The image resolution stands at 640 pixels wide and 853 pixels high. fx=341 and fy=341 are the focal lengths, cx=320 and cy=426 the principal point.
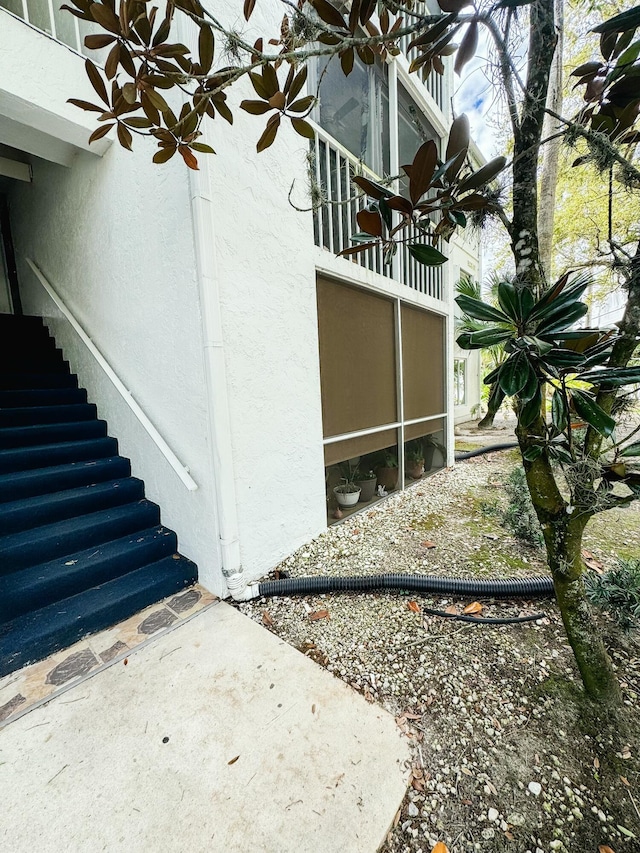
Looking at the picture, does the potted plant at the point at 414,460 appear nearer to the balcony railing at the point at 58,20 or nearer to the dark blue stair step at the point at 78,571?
the dark blue stair step at the point at 78,571

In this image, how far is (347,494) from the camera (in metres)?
3.88

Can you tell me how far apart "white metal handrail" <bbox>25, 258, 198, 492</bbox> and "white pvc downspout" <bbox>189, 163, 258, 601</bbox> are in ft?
0.85

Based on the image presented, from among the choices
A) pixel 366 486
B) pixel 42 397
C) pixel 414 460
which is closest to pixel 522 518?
pixel 366 486

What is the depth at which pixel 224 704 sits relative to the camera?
5.29ft

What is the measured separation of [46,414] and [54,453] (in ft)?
1.80

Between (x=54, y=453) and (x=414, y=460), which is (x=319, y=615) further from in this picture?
(x=414, y=460)

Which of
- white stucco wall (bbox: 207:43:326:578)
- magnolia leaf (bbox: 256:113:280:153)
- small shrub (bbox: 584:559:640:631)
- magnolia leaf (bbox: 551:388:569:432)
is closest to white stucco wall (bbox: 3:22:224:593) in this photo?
white stucco wall (bbox: 207:43:326:578)

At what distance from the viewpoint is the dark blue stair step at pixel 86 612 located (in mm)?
1834

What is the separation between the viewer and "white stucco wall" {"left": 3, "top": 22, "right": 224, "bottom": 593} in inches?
89.1

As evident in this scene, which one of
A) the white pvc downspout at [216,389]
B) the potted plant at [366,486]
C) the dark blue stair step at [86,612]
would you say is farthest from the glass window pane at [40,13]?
the potted plant at [366,486]

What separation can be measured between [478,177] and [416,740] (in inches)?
86.2

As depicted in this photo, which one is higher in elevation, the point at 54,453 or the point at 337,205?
the point at 337,205

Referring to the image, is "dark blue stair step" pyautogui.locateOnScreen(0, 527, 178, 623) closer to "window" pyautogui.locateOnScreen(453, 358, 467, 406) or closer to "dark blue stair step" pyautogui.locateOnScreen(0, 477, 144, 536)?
"dark blue stair step" pyautogui.locateOnScreen(0, 477, 144, 536)

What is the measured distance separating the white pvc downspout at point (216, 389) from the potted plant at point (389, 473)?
252 cm
